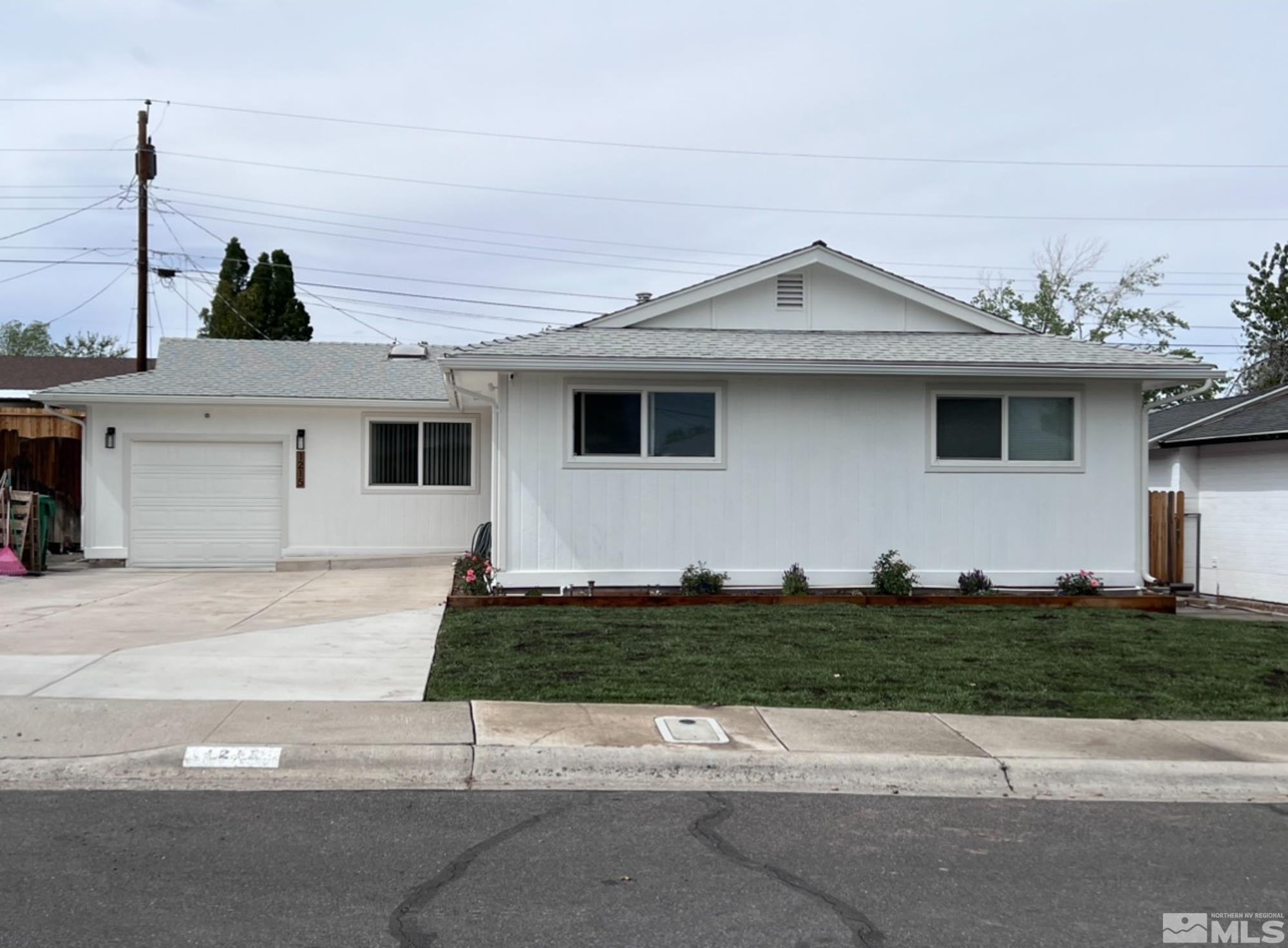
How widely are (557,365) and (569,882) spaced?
9.05m

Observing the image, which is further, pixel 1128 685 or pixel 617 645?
pixel 617 645

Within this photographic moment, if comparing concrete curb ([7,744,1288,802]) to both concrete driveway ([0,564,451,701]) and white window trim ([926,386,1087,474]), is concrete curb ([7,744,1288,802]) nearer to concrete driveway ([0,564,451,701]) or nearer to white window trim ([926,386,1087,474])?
concrete driveway ([0,564,451,701])

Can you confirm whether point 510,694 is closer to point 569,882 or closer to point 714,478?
point 569,882

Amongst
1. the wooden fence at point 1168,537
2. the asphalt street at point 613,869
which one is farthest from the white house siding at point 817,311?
the asphalt street at point 613,869

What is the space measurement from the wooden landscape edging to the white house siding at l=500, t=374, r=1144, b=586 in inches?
18.9

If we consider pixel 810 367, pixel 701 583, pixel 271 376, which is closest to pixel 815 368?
pixel 810 367

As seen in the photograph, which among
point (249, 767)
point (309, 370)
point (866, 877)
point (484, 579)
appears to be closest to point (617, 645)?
point (484, 579)

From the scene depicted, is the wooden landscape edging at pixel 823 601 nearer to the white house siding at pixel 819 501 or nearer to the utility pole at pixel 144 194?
the white house siding at pixel 819 501

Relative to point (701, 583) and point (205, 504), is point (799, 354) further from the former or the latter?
point (205, 504)

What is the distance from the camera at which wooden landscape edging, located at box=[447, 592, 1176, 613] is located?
13.5 meters

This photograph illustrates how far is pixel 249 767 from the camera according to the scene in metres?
6.87

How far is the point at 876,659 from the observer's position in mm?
10469

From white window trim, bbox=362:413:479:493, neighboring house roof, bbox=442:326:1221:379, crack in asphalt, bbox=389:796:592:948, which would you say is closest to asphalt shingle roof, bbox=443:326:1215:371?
neighboring house roof, bbox=442:326:1221:379

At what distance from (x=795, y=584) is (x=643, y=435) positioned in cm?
271
